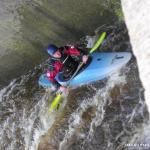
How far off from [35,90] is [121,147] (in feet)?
9.11

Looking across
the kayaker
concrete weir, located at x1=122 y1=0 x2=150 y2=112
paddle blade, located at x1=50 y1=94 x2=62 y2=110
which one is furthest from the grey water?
concrete weir, located at x1=122 y1=0 x2=150 y2=112

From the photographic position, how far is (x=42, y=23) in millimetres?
7395

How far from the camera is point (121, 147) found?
634 centimetres

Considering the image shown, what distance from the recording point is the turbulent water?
21.3ft

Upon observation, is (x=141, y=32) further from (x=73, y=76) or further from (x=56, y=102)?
(x=56, y=102)

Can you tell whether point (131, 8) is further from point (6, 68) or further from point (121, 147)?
point (6, 68)

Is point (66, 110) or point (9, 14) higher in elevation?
point (9, 14)

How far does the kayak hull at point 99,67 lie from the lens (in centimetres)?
673

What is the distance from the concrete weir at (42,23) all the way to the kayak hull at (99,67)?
74 cm

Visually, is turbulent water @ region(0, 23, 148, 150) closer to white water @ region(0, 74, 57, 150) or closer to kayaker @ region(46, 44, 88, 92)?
white water @ region(0, 74, 57, 150)

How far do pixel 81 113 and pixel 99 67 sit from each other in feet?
3.06

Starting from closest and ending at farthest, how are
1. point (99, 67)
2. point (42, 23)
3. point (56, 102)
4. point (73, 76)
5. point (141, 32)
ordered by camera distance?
1. point (141, 32)
2. point (99, 67)
3. point (73, 76)
4. point (42, 23)
5. point (56, 102)

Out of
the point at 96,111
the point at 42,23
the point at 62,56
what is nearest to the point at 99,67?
the point at 62,56

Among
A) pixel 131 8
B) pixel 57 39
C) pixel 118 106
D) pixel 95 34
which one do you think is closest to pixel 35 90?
pixel 57 39
